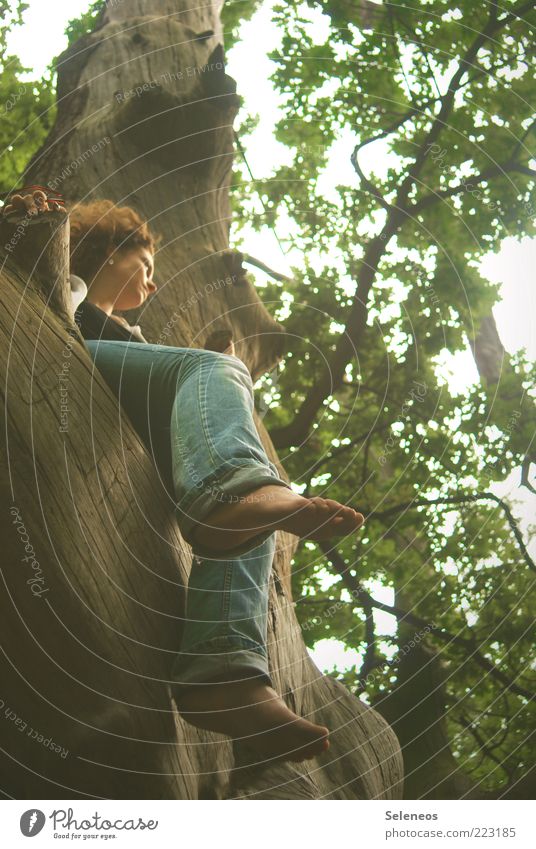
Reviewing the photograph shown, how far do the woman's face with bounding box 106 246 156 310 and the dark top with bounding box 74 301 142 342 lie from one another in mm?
169

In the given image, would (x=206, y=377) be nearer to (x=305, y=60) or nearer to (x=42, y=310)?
(x=42, y=310)

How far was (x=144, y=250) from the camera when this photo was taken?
1577 mm

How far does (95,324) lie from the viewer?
4.45 feet

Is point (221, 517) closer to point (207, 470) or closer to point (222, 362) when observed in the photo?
point (207, 470)

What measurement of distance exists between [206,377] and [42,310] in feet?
0.77

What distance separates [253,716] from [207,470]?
0.30 meters

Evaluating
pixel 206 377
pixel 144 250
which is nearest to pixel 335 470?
pixel 144 250

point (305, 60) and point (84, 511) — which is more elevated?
point (305, 60)

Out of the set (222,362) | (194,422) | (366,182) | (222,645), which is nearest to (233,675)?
(222,645)

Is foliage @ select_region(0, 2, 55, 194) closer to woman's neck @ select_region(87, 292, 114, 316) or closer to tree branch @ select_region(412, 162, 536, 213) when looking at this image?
woman's neck @ select_region(87, 292, 114, 316)

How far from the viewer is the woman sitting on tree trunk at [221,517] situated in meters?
0.94

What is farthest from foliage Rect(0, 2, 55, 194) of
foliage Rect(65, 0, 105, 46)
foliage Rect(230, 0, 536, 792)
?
foliage Rect(230, 0, 536, 792)

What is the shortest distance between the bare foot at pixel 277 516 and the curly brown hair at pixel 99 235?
73cm

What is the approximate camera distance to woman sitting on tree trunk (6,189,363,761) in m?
0.94
